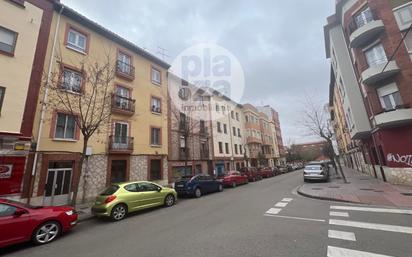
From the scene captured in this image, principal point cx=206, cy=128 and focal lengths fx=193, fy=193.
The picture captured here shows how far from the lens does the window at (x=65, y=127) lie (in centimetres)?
1143

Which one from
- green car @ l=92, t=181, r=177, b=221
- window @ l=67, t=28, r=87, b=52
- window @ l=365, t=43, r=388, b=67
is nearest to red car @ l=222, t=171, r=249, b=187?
green car @ l=92, t=181, r=177, b=221

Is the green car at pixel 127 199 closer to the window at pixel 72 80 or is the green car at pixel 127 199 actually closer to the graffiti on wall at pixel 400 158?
the window at pixel 72 80

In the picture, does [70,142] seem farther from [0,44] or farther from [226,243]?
Answer: [226,243]

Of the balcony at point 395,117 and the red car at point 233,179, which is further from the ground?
the balcony at point 395,117

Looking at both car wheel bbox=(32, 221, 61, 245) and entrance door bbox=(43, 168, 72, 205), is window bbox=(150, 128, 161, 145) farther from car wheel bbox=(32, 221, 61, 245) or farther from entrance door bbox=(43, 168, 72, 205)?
car wheel bbox=(32, 221, 61, 245)

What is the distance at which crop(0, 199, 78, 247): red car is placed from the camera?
5.13 m

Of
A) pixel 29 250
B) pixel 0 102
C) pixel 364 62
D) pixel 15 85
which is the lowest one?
pixel 29 250

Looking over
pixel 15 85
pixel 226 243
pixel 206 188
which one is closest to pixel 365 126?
pixel 206 188

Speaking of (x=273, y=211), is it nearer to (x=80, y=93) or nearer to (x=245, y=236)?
(x=245, y=236)

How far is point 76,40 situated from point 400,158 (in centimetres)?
2197

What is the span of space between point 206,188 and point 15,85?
489 inches

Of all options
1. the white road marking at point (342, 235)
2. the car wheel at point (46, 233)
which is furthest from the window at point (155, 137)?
the white road marking at point (342, 235)

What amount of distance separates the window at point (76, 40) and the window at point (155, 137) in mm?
7899

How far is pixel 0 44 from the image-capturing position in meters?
9.80
